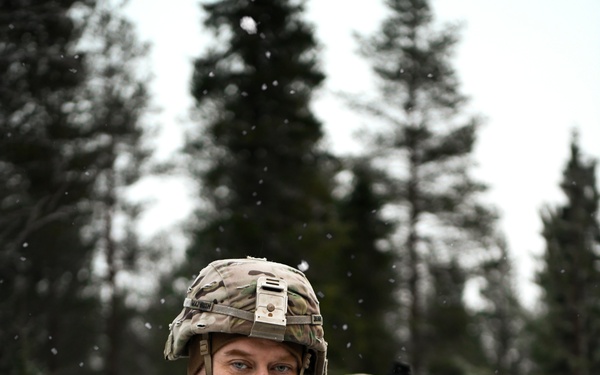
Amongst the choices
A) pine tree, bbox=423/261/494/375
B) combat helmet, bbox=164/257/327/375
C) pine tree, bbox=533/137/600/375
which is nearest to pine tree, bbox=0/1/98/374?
combat helmet, bbox=164/257/327/375

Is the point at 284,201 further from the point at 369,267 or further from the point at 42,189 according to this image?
the point at 369,267

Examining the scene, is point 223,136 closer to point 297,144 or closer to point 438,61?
point 297,144

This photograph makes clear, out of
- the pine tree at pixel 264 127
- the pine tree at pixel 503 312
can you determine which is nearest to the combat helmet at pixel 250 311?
the pine tree at pixel 264 127

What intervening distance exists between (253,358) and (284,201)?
726 inches

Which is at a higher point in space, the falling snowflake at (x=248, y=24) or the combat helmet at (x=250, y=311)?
the falling snowflake at (x=248, y=24)

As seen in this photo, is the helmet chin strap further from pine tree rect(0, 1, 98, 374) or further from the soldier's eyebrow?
pine tree rect(0, 1, 98, 374)

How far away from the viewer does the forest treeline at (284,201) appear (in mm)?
18672

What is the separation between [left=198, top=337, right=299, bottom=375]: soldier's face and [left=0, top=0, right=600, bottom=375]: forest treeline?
31.7 ft

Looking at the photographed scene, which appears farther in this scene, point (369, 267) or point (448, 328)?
point (369, 267)

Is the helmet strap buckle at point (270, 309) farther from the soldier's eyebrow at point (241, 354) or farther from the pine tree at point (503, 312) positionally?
the pine tree at point (503, 312)

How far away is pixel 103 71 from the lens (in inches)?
1013

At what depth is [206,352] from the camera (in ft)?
11.9

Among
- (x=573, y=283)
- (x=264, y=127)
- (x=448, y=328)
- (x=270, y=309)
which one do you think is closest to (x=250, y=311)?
(x=270, y=309)

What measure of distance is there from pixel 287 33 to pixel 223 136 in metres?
3.35
